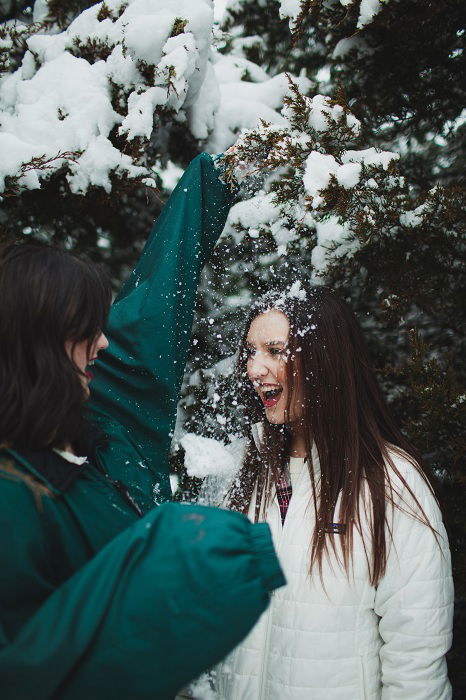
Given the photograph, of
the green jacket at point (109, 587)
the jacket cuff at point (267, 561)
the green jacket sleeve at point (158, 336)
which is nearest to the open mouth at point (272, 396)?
the green jacket sleeve at point (158, 336)

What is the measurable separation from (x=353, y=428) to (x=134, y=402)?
896 mm

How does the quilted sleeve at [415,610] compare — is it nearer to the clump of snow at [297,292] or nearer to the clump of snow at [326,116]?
the clump of snow at [297,292]

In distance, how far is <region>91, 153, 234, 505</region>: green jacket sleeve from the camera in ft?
6.84

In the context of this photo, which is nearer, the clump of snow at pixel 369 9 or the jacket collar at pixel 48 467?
the jacket collar at pixel 48 467

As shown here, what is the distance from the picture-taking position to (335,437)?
197 centimetres

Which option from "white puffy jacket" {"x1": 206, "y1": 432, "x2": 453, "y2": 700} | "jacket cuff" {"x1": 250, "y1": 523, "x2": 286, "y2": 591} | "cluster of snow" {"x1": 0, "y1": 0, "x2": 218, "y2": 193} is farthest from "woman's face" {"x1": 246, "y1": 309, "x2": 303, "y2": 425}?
"cluster of snow" {"x1": 0, "y1": 0, "x2": 218, "y2": 193}

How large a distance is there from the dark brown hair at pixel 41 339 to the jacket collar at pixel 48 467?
2cm

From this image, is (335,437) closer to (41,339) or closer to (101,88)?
(41,339)

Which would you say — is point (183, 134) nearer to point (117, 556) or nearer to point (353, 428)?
point (353, 428)

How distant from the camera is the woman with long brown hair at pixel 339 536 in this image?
1.67m

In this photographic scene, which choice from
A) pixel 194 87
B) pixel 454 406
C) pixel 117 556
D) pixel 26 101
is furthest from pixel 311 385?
pixel 26 101

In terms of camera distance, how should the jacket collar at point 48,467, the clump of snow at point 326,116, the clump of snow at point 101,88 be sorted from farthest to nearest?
the clump of snow at point 101,88 → the clump of snow at point 326,116 → the jacket collar at point 48,467

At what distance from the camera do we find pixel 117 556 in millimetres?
1022

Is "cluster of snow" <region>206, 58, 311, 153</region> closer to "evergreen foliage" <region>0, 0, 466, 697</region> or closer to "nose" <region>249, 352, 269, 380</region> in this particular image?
"evergreen foliage" <region>0, 0, 466, 697</region>
